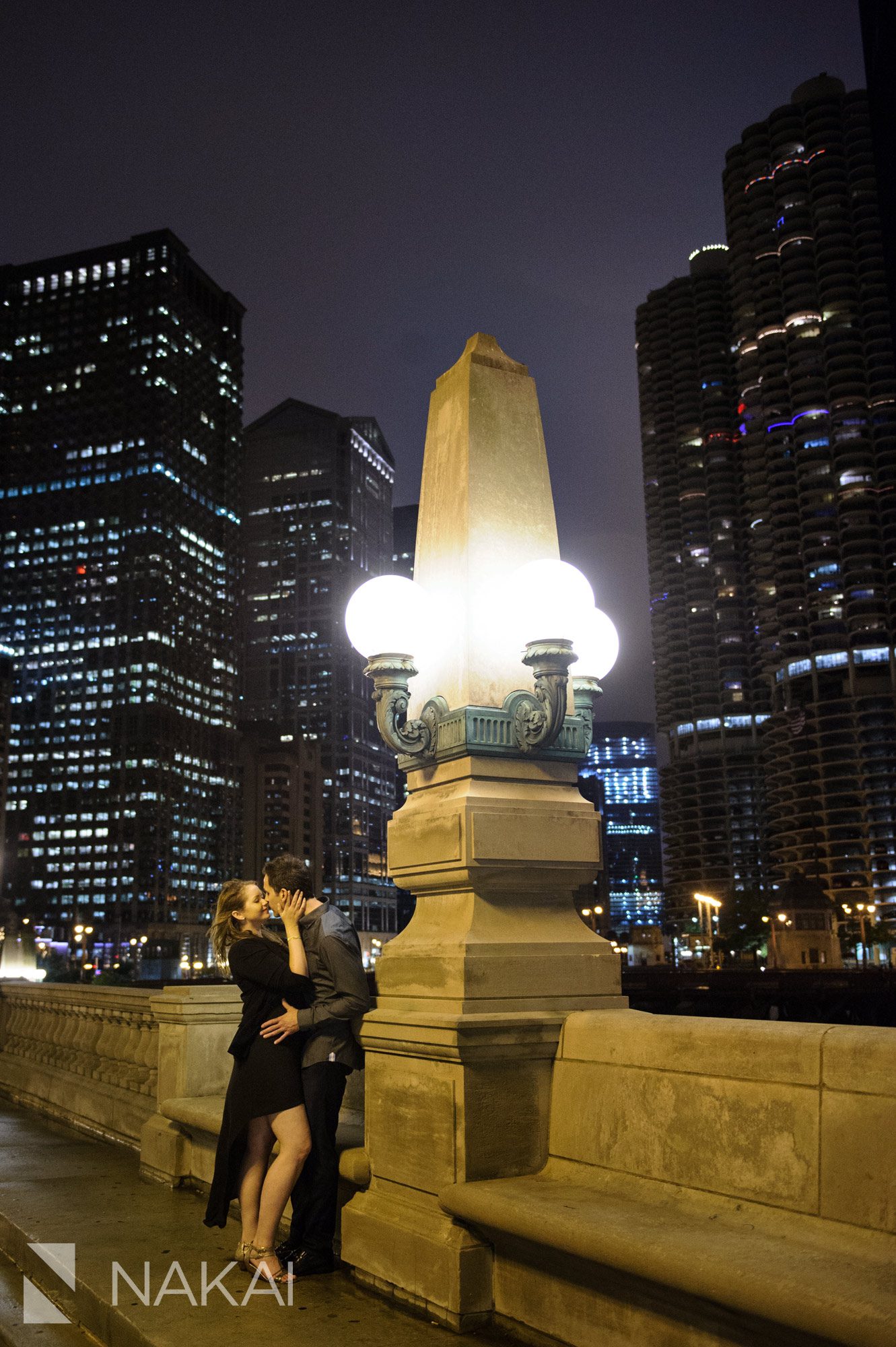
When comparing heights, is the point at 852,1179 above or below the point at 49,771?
below

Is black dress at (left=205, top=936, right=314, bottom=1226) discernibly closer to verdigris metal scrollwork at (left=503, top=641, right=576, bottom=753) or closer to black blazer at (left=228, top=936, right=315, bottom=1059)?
black blazer at (left=228, top=936, right=315, bottom=1059)

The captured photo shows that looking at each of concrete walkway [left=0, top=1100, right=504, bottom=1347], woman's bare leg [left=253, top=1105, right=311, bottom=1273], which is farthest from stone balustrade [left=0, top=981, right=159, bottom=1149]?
woman's bare leg [left=253, top=1105, right=311, bottom=1273]

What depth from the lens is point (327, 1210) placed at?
488 centimetres

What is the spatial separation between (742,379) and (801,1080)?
187143 mm

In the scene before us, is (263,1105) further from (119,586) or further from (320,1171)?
(119,586)

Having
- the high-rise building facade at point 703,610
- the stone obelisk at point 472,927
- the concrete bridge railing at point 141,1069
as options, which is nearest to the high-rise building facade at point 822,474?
the high-rise building facade at point 703,610

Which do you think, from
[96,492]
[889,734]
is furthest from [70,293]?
[889,734]

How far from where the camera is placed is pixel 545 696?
491cm

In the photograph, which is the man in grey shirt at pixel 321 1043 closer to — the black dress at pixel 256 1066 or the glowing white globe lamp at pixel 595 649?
the black dress at pixel 256 1066

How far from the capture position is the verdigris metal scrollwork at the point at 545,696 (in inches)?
191

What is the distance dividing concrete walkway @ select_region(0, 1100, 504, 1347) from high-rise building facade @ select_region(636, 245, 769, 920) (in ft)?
576

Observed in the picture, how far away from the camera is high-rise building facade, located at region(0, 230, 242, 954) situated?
16138cm

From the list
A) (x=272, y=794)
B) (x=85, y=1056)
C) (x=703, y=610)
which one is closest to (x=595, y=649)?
(x=85, y=1056)

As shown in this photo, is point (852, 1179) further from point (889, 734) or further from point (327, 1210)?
point (889, 734)
